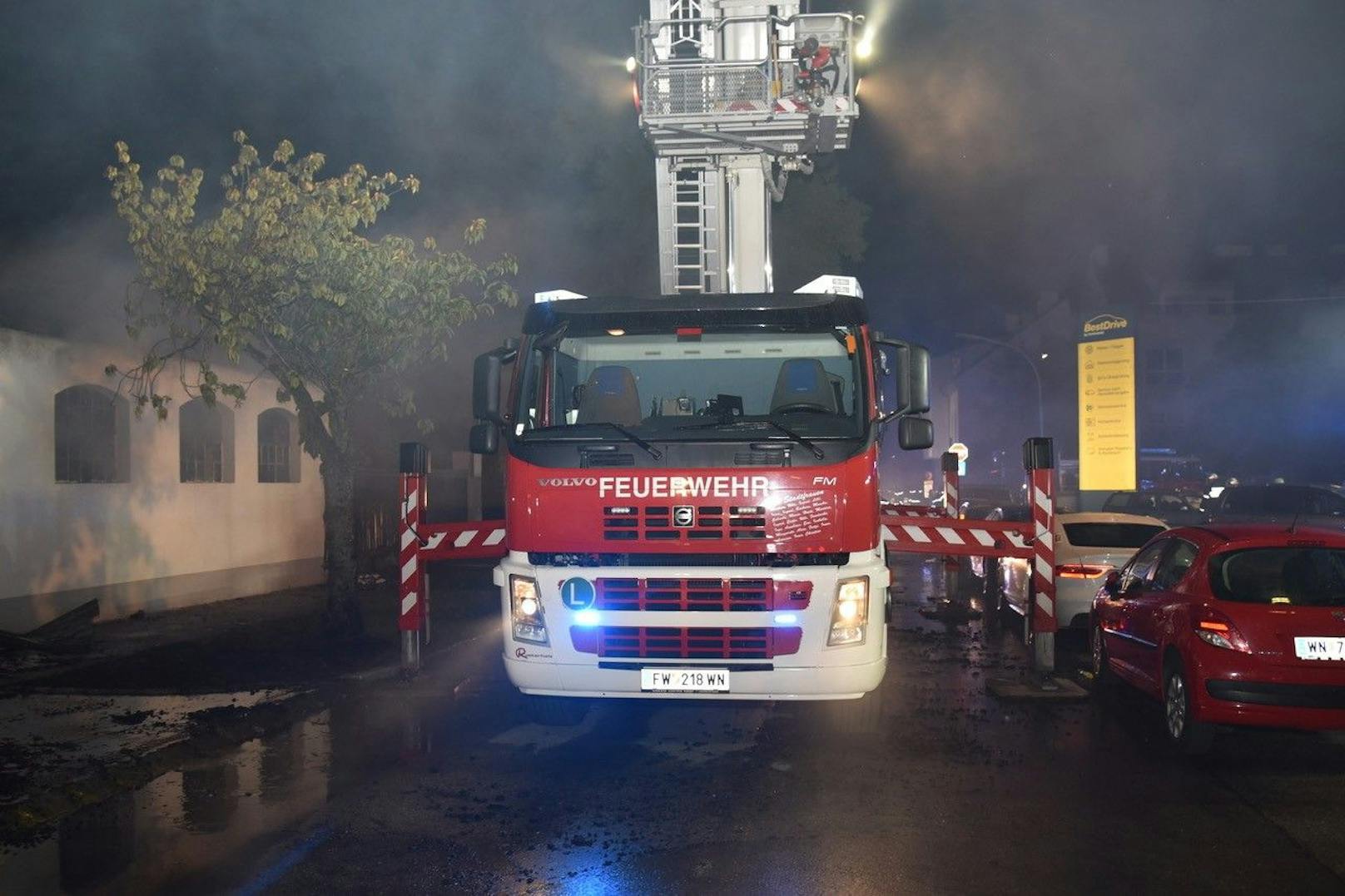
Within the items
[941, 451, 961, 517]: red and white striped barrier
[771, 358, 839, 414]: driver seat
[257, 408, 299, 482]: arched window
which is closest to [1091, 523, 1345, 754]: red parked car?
[771, 358, 839, 414]: driver seat

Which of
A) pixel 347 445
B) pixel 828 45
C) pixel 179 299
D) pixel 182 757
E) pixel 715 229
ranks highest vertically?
pixel 828 45

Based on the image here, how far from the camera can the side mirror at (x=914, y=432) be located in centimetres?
708

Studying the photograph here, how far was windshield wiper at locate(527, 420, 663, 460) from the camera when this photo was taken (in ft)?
21.9

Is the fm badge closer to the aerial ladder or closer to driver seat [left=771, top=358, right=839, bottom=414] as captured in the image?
driver seat [left=771, top=358, right=839, bottom=414]

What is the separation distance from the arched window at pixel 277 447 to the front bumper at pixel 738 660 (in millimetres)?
12108

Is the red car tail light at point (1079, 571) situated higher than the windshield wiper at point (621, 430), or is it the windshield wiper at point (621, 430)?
the windshield wiper at point (621, 430)

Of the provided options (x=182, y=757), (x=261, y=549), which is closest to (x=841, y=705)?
(x=182, y=757)

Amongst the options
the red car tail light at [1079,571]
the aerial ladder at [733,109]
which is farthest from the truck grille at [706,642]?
the aerial ladder at [733,109]

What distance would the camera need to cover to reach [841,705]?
7.89 m

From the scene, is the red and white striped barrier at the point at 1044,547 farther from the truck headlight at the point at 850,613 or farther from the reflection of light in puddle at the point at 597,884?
the reflection of light in puddle at the point at 597,884

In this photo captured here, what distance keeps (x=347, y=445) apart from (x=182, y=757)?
5.15 meters

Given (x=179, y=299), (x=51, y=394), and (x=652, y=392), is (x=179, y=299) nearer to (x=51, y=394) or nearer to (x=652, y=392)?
(x=51, y=394)

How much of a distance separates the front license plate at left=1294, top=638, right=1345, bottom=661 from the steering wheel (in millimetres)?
3078

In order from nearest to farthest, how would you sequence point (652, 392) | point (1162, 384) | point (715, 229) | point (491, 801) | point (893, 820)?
1. point (893, 820)
2. point (491, 801)
3. point (652, 392)
4. point (715, 229)
5. point (1162, 384)
